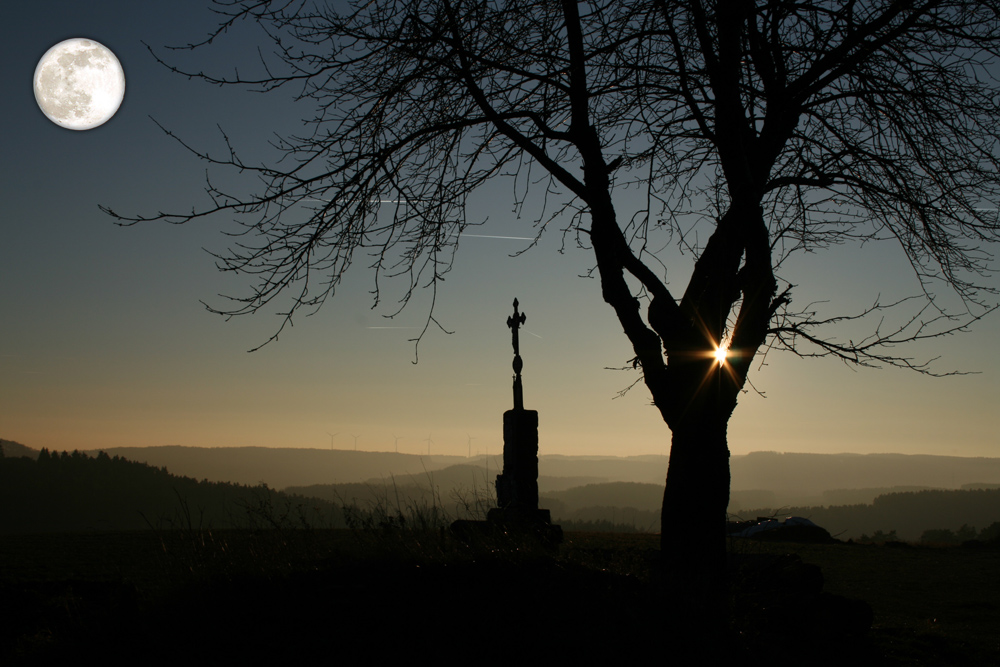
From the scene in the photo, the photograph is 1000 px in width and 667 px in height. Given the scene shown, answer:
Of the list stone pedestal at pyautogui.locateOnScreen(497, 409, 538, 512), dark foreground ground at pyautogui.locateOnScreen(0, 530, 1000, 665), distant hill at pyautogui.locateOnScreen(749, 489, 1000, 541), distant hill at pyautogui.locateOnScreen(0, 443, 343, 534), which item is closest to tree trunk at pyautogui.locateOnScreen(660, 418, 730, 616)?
dark foreground ground at pyautogui.locateOnScreen(0, 530, 1000, 665)

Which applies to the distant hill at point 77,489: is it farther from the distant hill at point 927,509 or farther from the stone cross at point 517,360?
the stone cross at point 517,360

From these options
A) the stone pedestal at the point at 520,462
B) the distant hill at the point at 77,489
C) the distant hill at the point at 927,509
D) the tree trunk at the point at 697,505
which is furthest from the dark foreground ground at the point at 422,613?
the distant hill at the point at 77,489

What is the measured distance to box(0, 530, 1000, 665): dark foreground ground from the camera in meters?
4.19

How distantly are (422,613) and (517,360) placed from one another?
317 inches

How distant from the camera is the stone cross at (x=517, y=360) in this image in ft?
39.6

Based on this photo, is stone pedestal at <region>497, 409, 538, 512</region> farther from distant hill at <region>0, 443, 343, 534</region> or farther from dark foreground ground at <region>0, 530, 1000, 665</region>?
distant hill at <region>0, 443, 343, 534</region>

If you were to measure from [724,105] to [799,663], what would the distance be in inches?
178

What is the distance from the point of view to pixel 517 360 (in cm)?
1245

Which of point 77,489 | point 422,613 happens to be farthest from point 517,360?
point 77,489

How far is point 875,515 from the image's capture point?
7419 cm

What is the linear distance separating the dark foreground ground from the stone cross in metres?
5.63

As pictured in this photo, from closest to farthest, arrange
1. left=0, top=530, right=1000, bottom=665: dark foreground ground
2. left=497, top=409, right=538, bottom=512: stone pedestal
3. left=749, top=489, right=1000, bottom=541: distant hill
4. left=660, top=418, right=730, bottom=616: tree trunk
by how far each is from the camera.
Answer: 1. left=0, top=530, right=1000, bottom=665: dark foreground ground
2. left=660, top=418, right=730, bottom=616: tree trunk
3. left=497, top=409, right=538, bottom=512: stone pedestal
4. left=749, top=489, right=1000, bottom=541: distant hill

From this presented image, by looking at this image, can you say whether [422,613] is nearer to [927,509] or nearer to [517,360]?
[517,360]

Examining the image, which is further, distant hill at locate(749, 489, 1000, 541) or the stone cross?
distant hill at locate(749, 489, 1000, 541)
